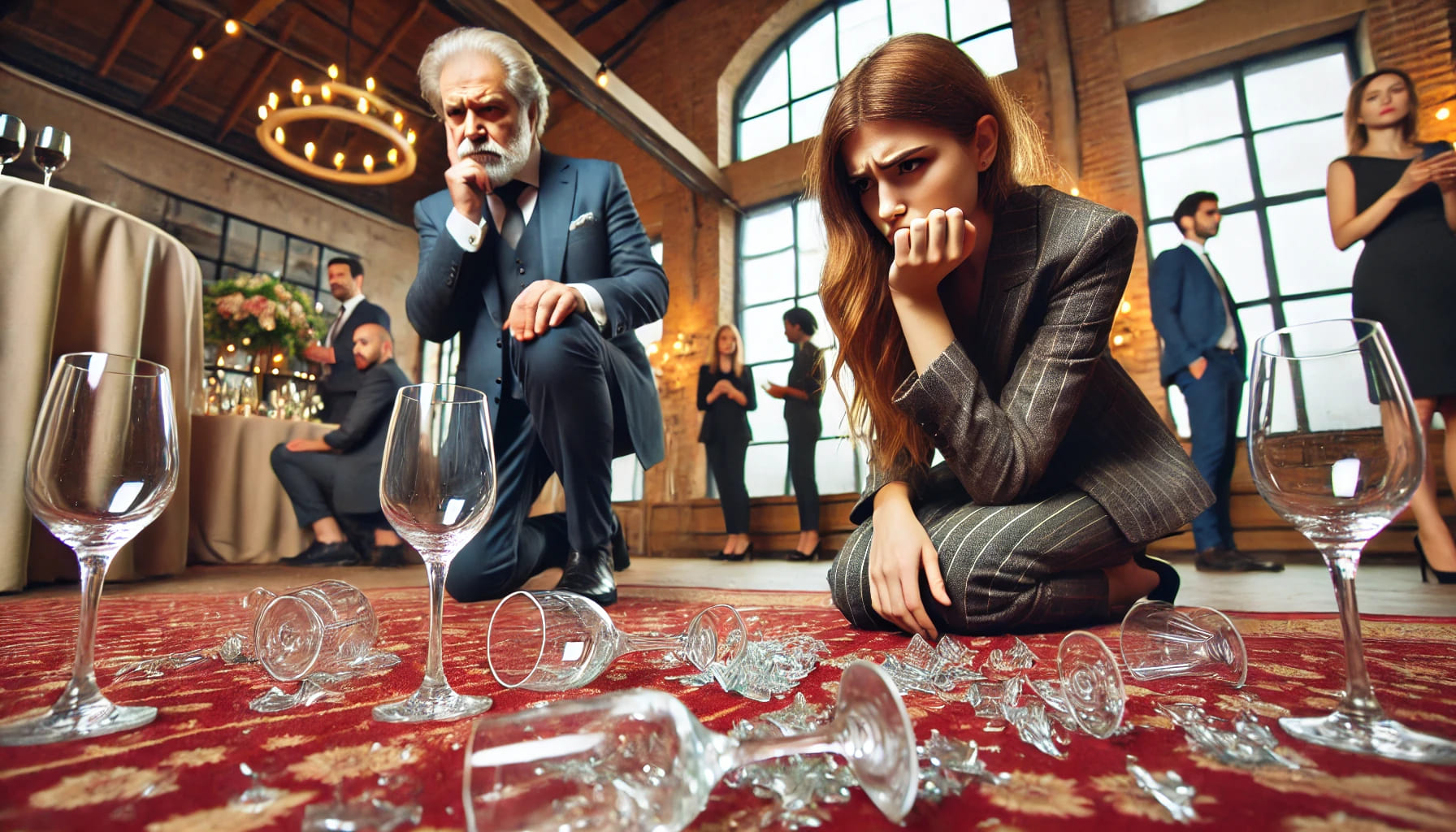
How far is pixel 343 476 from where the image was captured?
3.54 metres

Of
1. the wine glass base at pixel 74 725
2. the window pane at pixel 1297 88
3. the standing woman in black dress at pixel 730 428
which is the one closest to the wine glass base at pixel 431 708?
the wine glass base at pixel 74 725

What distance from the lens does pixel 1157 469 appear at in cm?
113

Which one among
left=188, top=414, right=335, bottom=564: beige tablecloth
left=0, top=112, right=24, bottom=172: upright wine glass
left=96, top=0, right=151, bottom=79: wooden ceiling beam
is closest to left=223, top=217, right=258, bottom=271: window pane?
left=96, top=0, right=151, bottom=79: wooden ceiling beam

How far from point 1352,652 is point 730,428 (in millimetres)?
4723

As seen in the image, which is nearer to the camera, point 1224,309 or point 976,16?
point 1224,309

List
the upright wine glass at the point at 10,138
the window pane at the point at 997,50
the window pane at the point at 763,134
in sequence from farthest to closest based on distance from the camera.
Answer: the window pane at the point at 763,134 → the window pane at the point at 997,50 → the upright wine glass at the point at 10,138

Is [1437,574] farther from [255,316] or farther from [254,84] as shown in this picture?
[254,84]

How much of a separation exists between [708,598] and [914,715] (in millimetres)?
1454

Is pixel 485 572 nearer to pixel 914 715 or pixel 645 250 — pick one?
pixel 645 250

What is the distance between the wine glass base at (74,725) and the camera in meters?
0.52

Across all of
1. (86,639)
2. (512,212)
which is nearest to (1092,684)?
(86,639)

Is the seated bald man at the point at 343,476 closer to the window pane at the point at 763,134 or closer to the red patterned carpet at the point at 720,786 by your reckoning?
the red patterned carpet at the point at 720,786

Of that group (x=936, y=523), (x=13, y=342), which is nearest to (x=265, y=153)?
(x=13, y=342)

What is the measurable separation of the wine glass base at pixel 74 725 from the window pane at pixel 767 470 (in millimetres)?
6176
